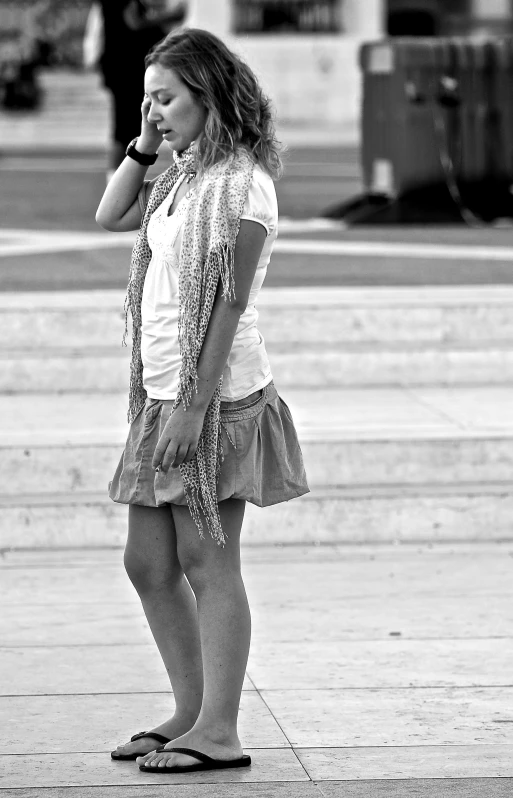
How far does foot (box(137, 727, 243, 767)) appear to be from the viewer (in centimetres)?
369

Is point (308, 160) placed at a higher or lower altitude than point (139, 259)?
lower

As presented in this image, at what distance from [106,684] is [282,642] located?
636 millimetres

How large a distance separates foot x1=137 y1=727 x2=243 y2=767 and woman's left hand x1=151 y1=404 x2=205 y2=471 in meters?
0.66

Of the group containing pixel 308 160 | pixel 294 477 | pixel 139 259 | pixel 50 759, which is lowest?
pixel 308 160

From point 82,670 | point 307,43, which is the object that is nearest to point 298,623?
point 82,670

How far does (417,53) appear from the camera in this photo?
11305 mm

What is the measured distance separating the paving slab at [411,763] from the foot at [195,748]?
0.19 metres

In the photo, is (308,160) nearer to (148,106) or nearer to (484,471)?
(484,471)

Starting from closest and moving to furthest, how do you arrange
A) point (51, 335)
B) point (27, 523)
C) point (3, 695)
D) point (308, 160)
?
point (3, 695) → point (27, 523) → point (51, 335) → point (308, 160)

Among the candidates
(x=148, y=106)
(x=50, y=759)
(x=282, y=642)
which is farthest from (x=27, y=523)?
(x=148, y=106)

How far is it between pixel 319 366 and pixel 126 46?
227 inches

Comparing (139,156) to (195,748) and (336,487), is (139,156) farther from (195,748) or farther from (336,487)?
(336,487)

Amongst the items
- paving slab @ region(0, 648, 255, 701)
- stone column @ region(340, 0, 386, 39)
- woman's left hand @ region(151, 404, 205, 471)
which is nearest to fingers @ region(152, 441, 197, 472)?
woman's left hand @ region(151, 404, 205, 471)

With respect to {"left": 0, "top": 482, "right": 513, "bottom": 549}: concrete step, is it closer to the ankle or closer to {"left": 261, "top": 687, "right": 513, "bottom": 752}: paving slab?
{"left": 261, "top": 687, "right": 513, "bottom": 752}: paving slab
